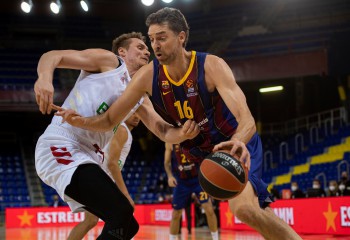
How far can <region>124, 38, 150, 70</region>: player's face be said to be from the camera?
4777 millimetres

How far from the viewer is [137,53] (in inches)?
189

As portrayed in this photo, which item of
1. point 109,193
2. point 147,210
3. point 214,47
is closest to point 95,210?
point 109,193

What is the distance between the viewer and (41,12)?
23.8 m

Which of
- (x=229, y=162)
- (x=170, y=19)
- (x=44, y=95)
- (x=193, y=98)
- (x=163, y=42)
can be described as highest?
(x=170, y=19)

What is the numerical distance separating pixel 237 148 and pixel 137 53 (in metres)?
1.92

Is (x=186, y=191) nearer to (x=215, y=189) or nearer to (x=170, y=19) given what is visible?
(x=170, y=19)

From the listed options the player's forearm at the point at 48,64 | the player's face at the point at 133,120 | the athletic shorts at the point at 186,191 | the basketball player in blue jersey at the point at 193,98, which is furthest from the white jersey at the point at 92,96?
the athletic shorts at the point at 186,191

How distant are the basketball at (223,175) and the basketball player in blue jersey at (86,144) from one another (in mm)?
521

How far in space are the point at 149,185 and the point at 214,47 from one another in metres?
6.39

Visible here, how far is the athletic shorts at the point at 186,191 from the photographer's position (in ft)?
29.0

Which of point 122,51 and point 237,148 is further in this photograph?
point 122,51

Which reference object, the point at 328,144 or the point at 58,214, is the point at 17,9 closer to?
the point at 58,214

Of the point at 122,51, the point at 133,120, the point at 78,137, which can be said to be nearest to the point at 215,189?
the point at 78,137

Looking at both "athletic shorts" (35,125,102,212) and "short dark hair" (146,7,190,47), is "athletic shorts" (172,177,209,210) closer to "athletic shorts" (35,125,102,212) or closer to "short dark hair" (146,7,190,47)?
"athletic shorts" (35,125,102,212)
